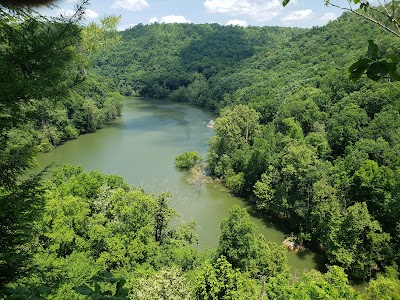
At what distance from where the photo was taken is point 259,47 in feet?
305

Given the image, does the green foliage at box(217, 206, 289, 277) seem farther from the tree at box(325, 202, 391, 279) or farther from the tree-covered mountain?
the tree-covered mountain

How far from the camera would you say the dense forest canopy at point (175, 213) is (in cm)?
409

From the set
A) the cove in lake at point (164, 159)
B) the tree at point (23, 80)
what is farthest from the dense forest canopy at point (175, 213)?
the cove in lake at point (164, 159)

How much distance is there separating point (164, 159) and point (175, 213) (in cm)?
1507

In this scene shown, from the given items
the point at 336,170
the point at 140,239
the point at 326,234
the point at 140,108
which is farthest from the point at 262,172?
the point at 140,108

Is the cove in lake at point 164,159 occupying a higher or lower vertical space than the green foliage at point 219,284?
lower

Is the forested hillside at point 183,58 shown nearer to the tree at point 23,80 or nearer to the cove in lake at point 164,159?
the cove in lake at point 164,159

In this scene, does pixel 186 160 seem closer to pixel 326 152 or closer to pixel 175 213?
pixel 326 152

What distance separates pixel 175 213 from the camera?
1472 cm

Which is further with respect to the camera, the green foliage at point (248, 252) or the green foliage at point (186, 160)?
the green foliage at point (186, 160)

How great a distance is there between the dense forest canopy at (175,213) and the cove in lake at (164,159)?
124cm

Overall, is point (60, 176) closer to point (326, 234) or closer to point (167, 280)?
point (167, 280)

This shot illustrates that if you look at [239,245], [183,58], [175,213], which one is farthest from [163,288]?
[183,58]

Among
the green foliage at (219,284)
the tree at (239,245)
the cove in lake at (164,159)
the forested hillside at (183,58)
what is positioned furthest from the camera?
the forested hillside at (183,58)
